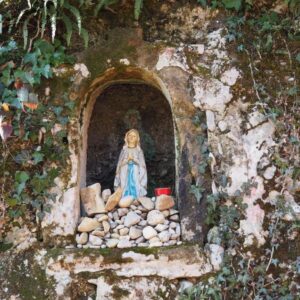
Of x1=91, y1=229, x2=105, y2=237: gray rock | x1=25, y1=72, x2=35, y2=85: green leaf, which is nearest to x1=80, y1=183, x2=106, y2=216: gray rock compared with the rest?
x1=91, y1=229, x2=105, y2=237: gray rock

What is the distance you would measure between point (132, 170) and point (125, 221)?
621 mm

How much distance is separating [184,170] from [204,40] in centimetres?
135

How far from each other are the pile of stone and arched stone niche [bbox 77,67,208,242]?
0.41 ft

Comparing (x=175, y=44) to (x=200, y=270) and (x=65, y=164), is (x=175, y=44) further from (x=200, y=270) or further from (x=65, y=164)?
(x=200, y=270)

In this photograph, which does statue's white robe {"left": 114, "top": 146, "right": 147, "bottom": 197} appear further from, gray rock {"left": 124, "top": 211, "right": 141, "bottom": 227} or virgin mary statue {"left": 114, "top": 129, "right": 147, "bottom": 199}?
gray rock {"left": 124, "top": 211, "right": 141, "bottom": 227}

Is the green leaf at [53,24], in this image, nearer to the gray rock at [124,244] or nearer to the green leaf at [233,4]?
the green leaf at [233,4]

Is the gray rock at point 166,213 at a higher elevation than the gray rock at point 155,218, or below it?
higher

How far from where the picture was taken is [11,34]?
5934 millimetres

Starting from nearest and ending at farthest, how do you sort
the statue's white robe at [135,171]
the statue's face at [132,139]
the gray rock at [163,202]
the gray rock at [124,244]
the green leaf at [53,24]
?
the gray rock at [124,244], the gray rock at [163,202], the green leaf at [53,24], the statue's white robe at [135,171], the statue's face at [132,139]

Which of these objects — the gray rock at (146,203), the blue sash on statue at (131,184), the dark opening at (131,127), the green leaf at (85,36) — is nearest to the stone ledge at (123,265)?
the gray rock at (146,203)

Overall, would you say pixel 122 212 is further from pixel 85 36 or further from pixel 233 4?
pixel 233 4

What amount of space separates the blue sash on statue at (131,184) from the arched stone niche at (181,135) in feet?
1.42

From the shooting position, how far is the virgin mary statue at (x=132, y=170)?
5824 mm

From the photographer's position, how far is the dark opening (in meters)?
6.57
